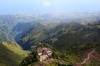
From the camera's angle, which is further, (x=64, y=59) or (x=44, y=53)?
(x=44, y=53)

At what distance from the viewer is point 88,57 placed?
110312mm

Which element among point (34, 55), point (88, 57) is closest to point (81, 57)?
point (88, 57)

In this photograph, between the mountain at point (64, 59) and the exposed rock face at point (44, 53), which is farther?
the exposed rock face at point (44, 53)

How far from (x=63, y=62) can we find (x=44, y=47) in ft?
62.2

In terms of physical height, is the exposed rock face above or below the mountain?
above

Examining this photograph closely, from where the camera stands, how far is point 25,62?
111 m

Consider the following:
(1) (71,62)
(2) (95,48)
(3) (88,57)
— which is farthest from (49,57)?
(2) (95,48)

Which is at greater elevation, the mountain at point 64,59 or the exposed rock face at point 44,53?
the exposed rock face at point 44,53

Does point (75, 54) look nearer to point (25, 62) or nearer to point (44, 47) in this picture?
point (44, 47)

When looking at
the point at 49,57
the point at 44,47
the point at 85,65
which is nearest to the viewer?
the point at 85,65

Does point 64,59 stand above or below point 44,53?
below

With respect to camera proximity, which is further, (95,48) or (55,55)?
(95,48)

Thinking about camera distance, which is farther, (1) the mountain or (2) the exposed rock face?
(2) the exposed rock face

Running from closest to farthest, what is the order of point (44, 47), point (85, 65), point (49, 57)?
point (85, 65), point (49, 57), point (44, 47)
